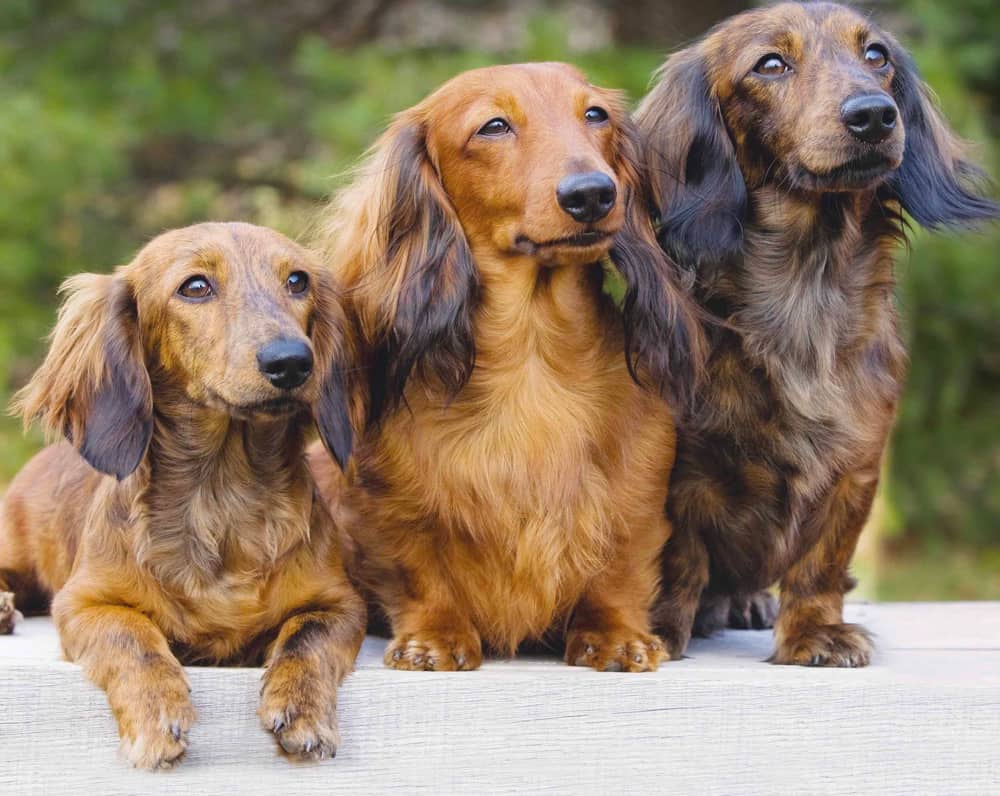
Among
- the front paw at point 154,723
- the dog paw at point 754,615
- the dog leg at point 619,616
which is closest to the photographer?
the front paw at point 154,723

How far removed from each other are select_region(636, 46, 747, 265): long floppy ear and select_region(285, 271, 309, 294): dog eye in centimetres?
80

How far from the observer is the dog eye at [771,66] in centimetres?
338

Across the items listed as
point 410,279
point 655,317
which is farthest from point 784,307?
point 410,279

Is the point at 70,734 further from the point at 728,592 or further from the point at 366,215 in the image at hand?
the point at 728,592

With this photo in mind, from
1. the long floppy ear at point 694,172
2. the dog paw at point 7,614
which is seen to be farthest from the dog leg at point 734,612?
the dog paw at point 7,614

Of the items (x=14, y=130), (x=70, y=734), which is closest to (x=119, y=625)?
(x=70, y=734)

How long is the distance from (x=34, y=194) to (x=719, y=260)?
4254 millimetres

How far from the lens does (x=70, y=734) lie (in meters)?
2.97

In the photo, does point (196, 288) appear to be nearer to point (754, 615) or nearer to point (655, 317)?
point (655, 317)

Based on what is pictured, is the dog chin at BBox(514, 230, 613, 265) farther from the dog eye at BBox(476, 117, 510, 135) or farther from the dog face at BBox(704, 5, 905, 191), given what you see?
the dog face at BBox(704, 5, 905, 191)

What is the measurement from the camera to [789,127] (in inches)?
131

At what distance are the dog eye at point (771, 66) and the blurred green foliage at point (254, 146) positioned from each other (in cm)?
308

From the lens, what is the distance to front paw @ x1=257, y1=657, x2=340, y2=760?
2.85 meters

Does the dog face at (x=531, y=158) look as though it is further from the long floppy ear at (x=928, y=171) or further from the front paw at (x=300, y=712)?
the front paw at (x=300, y=712)
